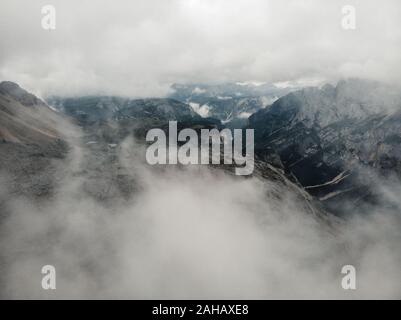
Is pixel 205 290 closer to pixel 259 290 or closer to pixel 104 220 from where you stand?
pixel 259 290

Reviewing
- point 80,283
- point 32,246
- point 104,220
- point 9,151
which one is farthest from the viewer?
point 9,151

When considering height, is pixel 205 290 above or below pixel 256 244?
below

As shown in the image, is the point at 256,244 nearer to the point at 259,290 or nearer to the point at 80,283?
Answer: the point at 259,290

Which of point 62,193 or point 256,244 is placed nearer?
point 62,193
